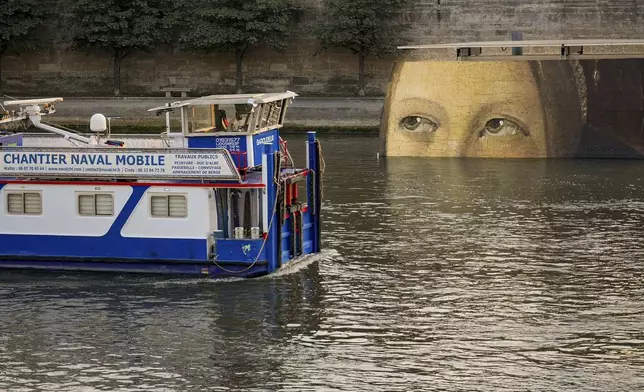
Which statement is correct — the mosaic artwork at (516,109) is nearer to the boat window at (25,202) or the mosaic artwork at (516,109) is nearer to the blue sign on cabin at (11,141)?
the blue sign on cabin at (11,141)

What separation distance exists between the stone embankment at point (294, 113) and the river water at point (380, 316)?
2055 cm

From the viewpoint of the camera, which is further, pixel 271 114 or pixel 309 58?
pixel 309 58

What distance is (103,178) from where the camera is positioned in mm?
26609

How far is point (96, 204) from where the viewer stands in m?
26.7

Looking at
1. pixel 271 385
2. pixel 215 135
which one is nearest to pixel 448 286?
pixel 215 135

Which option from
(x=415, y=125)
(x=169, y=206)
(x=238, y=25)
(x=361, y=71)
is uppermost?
(x=238, y=25)

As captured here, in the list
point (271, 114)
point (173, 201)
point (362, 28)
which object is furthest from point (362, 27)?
point (173, 201)

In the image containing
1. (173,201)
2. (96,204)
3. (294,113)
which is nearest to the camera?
(173,201)

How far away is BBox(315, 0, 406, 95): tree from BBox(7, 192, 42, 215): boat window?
30.8 meters

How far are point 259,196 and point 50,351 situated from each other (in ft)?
17.8

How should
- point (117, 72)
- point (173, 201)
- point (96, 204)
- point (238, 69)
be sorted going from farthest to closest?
point (117, 72)
point (238, 69)
point (96, 204)
point (173, 201)

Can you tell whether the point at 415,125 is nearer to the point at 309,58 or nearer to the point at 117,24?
the point at 309,58

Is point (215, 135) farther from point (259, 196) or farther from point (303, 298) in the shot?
point (303, 298)

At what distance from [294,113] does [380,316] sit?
31235 millimetres
